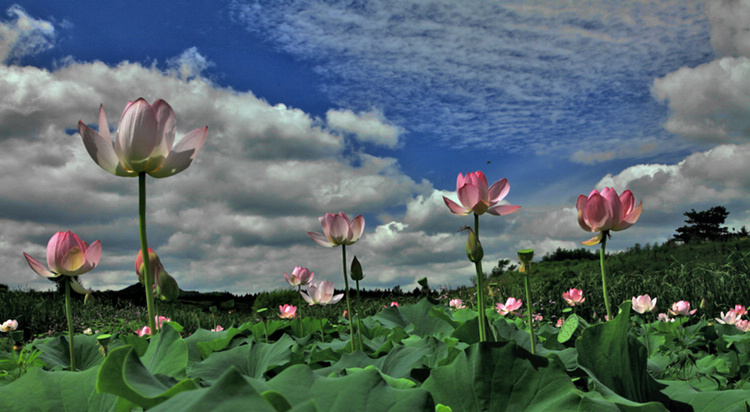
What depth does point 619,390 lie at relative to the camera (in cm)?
128

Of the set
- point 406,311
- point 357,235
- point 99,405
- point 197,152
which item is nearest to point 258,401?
point 99,405

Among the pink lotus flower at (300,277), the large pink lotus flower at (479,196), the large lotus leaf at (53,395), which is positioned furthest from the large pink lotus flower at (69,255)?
the pink lotus flower at (300,277)

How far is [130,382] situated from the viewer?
0.65 m

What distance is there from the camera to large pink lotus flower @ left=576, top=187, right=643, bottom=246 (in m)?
1.96

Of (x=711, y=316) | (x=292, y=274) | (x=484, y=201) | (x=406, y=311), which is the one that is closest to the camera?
(x=484, y=201)

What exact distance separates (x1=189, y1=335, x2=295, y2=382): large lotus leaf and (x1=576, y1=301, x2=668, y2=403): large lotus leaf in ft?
3.74

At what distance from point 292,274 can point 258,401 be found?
343 cm

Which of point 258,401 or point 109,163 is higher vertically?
point 109,163

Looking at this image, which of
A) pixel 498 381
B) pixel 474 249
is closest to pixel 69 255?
pixel 474 249

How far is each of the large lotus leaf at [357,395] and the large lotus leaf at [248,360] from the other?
111 centimetres

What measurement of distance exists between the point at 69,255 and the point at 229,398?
5.47 ft

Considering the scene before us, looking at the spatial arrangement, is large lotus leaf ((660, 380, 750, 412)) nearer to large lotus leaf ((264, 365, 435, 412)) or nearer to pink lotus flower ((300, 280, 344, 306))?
large lotus leaf ((264, 365, 435, 412))

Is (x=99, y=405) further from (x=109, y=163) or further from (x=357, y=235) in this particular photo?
(x=357, y=235)

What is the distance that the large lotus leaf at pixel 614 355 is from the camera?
1.24m
